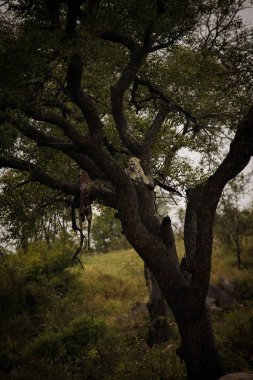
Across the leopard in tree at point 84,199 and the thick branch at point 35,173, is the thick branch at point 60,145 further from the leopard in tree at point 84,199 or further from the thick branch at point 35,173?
the leopard in tree at point 84,199

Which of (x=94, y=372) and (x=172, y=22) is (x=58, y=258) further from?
(x=172, y=22)

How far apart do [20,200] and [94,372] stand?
5862 mm

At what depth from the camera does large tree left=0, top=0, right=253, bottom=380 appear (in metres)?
8.02

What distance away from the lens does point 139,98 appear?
1343cm

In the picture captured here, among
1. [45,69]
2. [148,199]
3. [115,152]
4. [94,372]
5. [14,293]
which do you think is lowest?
[94,372]

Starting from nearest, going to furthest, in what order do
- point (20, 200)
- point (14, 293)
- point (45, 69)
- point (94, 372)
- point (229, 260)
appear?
point (45, 69), point (94, 372), point (20, 200), point (14, 293), point (229, 260)

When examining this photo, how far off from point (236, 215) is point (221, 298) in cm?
643

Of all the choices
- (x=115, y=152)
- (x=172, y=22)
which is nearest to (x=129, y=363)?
(x=115, y=152)

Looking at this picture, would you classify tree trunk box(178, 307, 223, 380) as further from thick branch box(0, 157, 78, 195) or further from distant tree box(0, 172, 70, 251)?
distant tree box(0, 172, 70, 251)

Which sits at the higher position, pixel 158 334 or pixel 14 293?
pixel 14 293

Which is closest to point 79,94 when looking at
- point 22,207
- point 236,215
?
point 22,207

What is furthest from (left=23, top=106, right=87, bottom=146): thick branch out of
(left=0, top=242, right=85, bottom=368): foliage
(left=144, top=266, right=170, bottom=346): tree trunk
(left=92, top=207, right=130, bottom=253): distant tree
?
(left=92, top=207, right=130, bottom=253): distant tree

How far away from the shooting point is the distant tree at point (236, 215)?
74.3ft

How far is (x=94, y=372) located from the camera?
10406 millimetres
